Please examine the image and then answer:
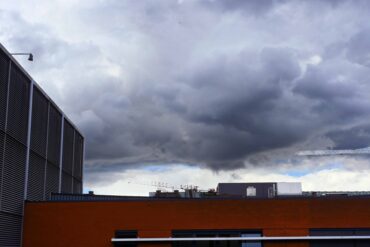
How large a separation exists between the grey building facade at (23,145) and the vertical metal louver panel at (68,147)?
1196mm

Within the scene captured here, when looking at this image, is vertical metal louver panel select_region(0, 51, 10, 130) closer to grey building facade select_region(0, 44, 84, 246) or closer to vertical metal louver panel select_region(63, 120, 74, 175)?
grey building facade select_region(0, 44, 84, 246)

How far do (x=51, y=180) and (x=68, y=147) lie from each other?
671 centimetres

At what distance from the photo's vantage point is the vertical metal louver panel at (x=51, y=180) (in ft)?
134

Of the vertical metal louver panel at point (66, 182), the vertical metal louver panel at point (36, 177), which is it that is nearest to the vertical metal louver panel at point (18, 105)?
Result: the vertical metal louver panel at point (36, 177)

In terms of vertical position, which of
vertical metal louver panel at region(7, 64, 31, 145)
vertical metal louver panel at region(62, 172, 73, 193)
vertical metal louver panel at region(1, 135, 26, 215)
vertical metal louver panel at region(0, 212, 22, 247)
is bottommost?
vertical metal louver panel at region(0, 212, 22, 247)

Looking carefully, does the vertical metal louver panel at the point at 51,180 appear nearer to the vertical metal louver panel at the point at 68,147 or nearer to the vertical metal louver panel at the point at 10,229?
the vertical metal louver panel at the point at 68,147

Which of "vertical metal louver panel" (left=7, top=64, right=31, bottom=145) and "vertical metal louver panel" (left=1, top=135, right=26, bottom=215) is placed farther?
"vertical metal louver panel" (left=7, top=64, right=31, bottom=145)

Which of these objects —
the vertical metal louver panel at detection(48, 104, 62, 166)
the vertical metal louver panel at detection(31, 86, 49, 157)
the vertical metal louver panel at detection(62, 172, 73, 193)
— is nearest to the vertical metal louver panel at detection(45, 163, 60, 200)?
the vertical metal louver panel at detection(48, 104, 62, 166)

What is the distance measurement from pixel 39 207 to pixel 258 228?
12980 mm

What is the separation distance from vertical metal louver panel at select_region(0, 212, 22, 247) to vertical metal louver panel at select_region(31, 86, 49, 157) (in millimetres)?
5105

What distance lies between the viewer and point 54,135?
4294cm

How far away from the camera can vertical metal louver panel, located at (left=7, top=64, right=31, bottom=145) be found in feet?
108

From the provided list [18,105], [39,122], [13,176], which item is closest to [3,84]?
[18,105]

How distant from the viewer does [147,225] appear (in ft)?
115
